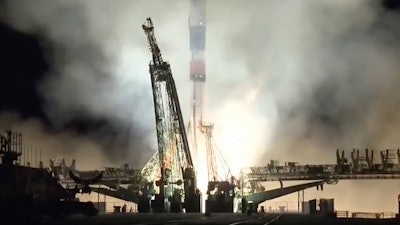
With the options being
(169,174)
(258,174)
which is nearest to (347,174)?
(258,174)

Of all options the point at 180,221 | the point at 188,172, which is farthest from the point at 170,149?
the point at 180,221

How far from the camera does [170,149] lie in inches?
6142

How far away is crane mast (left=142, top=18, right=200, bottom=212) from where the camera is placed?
14612cm

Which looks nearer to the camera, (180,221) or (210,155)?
(180,221)

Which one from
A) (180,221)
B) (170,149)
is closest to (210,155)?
(170,149)

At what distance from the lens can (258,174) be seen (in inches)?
7037

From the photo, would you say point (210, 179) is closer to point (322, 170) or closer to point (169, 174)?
point (169, 174)

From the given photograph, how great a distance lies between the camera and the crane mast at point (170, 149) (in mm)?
146125

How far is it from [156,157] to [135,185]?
41.2 ft

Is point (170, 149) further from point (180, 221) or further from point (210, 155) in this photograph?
point (180, 221)

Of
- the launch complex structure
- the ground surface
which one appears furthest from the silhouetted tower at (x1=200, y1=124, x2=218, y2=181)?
the ground surface

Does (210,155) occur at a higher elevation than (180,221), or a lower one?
higher

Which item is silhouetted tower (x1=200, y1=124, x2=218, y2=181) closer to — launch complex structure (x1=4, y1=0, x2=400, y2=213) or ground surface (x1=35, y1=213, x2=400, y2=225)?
launch complex structure (x1=4, y1=0, x2=400, y2=213)

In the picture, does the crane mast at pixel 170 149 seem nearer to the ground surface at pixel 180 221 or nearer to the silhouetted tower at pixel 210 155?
the silhouetted tower at pixel 210 155
